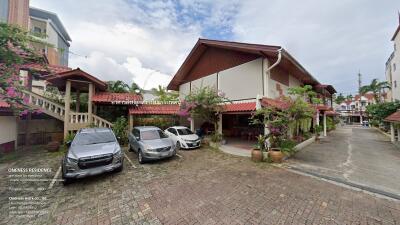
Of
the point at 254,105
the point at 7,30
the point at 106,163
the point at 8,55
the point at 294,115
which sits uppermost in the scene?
the point at 7,30

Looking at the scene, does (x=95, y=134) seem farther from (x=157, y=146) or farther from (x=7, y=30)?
(x=7, y=30)

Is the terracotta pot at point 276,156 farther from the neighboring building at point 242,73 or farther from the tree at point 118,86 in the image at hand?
the tree at point 118,86

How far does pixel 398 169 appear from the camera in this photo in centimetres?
684

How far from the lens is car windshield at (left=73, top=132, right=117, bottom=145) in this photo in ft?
21.5

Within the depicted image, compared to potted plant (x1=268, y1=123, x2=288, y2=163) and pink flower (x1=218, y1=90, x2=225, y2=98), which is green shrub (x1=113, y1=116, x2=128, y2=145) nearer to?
pink flower (x1=218, y1=90, x2=225, y2=98)

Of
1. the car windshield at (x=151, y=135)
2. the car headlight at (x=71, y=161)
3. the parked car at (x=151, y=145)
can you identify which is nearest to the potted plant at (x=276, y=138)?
the parked car at (x=151, y=145)

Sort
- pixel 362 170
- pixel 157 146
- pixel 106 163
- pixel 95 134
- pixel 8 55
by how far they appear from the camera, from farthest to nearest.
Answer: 1. pixel 157 146
2. pixel 95 134
3. pixel 362 170
4. pixel 106 163
5. pixel 8 55

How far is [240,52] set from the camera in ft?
36.5

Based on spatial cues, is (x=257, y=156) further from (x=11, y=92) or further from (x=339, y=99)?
(x=339, y=99)

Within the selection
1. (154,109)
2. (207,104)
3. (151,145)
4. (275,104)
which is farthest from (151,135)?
(275,104)

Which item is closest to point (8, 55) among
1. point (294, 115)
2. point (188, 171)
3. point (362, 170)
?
point (188, 171)

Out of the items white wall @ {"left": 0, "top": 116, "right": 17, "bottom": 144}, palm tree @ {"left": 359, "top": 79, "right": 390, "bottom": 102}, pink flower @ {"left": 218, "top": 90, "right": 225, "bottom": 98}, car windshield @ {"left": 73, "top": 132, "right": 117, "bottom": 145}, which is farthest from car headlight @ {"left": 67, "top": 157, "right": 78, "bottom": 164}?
palm tree @ {"left": 359, "top": 79, "right": 390, "bottom": 102}

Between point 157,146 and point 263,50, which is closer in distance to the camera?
point 157,146

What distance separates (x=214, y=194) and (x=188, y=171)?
2.19 meters
